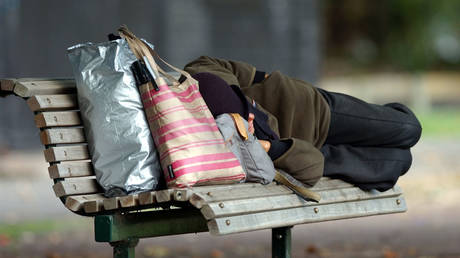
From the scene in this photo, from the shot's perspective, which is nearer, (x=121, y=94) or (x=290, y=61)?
(x=121, y=94)

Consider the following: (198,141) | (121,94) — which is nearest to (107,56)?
(121,94)

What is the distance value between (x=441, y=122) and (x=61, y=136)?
1534 cm

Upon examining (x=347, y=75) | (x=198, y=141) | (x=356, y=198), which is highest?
(x=198, y=141)

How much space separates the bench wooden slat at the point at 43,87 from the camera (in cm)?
402

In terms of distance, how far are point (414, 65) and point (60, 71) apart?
12.5 meters

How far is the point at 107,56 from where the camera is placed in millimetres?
3934

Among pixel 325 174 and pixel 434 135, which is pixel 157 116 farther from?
pixel 434 135

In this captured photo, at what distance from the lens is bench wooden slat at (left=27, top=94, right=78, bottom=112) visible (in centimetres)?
401

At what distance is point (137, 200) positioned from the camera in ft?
12.2

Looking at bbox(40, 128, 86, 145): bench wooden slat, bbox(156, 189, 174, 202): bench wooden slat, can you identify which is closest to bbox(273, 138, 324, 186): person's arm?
bbox(156, 189, 174, 202): bench wooden slat

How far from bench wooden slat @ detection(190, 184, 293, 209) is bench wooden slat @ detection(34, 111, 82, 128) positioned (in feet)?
2.45

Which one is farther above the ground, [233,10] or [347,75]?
[233,10]

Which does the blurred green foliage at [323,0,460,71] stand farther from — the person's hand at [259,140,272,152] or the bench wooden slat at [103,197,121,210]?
the bench wooden slat at [103,197,121,210]

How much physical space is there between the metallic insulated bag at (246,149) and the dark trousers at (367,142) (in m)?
0.56
